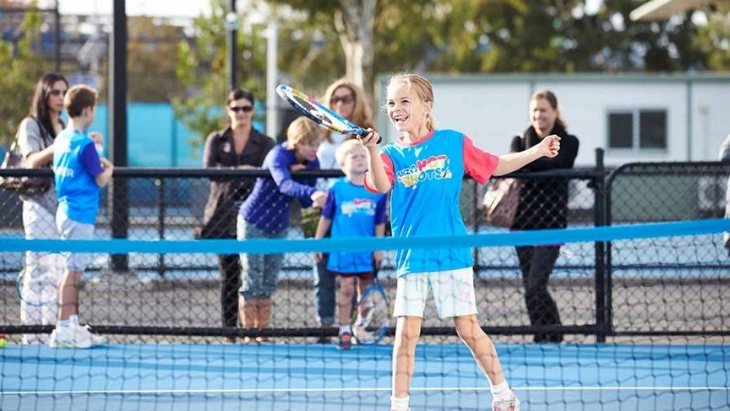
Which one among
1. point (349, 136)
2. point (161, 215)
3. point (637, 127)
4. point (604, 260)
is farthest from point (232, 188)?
point (637, 127)

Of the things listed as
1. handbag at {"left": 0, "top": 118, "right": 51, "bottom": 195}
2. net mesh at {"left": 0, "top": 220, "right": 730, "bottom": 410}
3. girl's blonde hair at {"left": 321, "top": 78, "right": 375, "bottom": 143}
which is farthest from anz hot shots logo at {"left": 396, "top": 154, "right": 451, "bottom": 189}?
handbag at {"left": 0, "top": 118, "right": 51, "bottom": 195}

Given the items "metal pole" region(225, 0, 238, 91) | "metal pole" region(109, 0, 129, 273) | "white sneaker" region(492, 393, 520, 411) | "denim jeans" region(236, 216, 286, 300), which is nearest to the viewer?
"white sneaker" region(492, 393, 520, 411)

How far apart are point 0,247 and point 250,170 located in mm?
3337

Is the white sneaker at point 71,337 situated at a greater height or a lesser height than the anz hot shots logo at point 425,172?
lesser

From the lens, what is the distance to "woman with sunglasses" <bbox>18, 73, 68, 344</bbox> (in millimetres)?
8250

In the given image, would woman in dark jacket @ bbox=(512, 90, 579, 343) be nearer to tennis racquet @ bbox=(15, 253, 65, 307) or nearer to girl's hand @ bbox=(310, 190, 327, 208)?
girl's hand @ bbox=(310, 190, 327, 208)

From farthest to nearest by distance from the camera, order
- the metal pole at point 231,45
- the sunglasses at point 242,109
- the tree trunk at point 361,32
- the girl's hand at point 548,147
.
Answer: the tree trunk at point 361,32, the metal pole at point 231,45, the sunglasses at point 242,109, the girl's hand at point 548,147

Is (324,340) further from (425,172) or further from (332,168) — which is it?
(425,172)

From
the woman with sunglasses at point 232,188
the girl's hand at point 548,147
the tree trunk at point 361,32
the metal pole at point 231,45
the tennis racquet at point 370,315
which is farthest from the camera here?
the tree trunk at point 361,32

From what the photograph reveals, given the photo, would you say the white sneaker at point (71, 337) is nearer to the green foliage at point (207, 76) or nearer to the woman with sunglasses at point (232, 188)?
the woman with sunglasses at point (232, 188)

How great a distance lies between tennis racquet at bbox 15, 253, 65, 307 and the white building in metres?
15.0

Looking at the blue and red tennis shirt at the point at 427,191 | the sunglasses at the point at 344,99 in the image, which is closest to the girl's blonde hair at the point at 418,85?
the blue and red tennis shirt at the point at 427,191

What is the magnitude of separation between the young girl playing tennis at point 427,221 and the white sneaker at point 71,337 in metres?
3.05

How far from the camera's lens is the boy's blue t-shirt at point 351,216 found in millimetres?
8008
